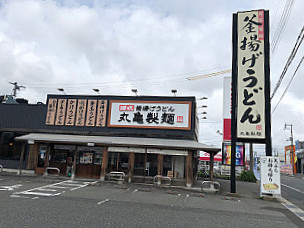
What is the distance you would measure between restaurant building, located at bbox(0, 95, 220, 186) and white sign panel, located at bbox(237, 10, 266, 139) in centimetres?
380

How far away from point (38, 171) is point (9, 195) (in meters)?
7.82

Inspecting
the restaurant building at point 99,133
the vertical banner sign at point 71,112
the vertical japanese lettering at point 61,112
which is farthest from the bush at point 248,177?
the vertical japanese lettering at point 61,112

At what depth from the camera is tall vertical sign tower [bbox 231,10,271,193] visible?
1388 centimetres

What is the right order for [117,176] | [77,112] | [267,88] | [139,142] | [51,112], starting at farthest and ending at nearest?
[51,112], [77,112], [117,176], [139,142], [267,88]

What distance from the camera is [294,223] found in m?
8.43

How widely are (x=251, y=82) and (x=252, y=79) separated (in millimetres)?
192

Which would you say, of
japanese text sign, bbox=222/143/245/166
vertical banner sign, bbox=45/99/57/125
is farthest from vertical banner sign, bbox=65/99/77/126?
japanese text sign, bbox=222/143/245/166

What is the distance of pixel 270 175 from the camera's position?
13227 millimetres

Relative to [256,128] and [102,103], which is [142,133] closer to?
[102,103]

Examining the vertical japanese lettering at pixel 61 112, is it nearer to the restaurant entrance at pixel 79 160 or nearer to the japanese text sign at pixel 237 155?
the restaurant entrance at pixel 79 160

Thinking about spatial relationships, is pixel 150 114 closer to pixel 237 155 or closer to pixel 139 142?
pixel 139 142

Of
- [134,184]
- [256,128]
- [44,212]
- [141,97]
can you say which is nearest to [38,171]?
[134,184]

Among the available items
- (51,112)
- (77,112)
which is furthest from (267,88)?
(51,112)

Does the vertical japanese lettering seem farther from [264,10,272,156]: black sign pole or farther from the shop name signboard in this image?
[264,10,272,156]: black sign pole
